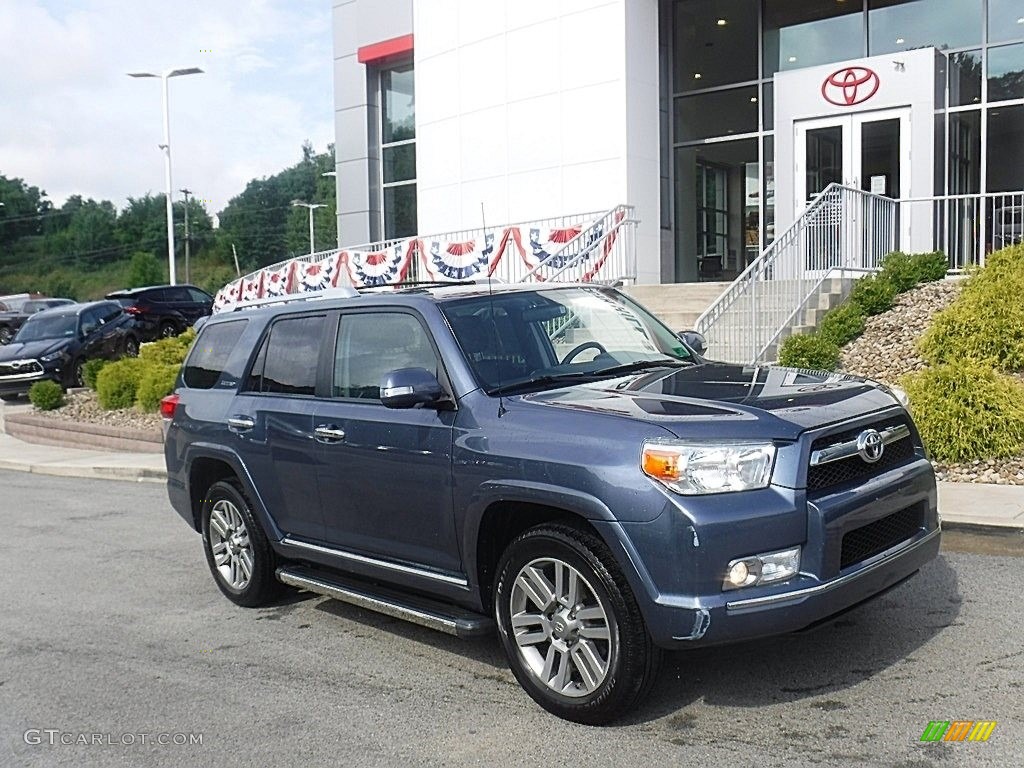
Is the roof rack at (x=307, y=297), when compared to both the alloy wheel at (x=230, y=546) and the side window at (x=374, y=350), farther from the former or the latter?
the alloy wheel at (x=230, y=546)

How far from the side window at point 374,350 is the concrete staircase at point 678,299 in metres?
10.1

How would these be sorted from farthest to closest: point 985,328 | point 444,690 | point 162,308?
point 162,308
point 985,328
point 444,690

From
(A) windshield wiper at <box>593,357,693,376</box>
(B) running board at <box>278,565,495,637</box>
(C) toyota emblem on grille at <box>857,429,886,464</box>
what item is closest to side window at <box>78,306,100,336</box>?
(B) running board at <box>278,565,495,637</box>

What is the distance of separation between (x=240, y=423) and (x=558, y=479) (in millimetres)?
2612

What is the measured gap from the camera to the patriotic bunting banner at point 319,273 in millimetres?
25297

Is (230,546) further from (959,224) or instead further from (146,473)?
(959,224)

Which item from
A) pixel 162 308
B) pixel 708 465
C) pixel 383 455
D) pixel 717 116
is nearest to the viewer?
pixel 708 465

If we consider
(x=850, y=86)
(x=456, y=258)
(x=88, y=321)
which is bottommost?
(x=88, y=321)

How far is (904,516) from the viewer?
464cm

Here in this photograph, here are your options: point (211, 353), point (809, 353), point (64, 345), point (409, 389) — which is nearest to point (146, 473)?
point (211, 353)

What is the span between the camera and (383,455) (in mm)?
5156

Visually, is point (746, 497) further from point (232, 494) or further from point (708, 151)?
point (708, 151)

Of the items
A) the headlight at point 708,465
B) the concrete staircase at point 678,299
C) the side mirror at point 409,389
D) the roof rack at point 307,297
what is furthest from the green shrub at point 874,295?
the headlight at point 708,465

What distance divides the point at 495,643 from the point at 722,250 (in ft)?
60.4
